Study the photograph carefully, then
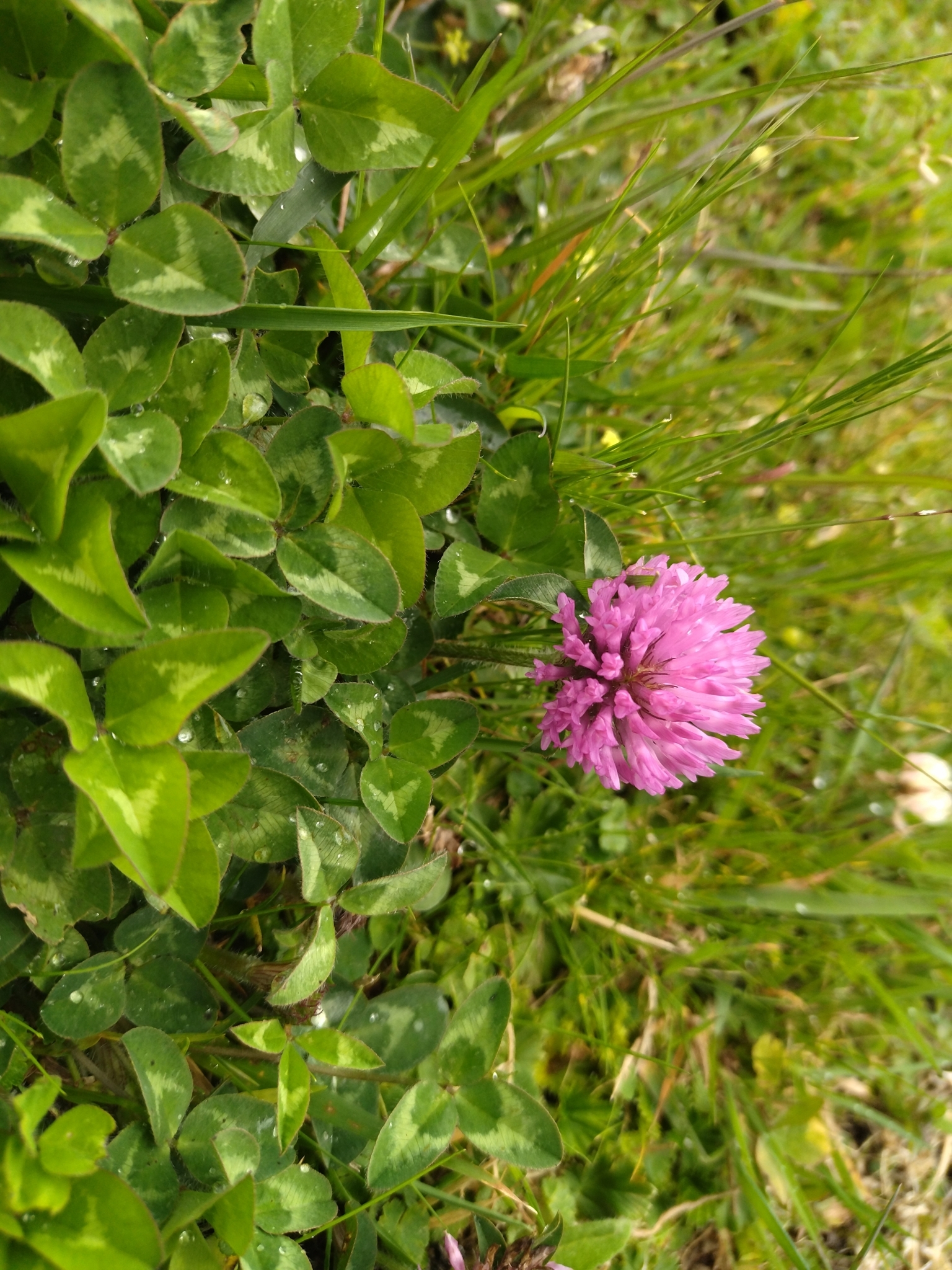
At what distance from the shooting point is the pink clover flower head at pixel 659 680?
1161 mm

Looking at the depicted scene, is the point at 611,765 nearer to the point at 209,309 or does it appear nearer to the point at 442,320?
the point at 442,320

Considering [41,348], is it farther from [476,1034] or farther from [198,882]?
[476,1034]

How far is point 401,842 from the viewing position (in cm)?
120

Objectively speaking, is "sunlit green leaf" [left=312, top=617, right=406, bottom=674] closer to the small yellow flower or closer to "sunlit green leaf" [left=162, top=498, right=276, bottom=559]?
"sunlit green leaf" [left=162, top=498, right=276, bottom=559]

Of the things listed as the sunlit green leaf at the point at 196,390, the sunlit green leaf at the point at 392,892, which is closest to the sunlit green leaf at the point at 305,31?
the sunlit green leaf at the point at 196,390

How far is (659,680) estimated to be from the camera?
1.19m

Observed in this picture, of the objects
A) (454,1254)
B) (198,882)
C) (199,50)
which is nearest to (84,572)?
(198,882)

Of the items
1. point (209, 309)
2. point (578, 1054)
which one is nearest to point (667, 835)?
point (578, 1054)

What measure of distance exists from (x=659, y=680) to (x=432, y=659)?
42 cm

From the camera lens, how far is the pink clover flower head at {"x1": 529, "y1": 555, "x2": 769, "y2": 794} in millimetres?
1161

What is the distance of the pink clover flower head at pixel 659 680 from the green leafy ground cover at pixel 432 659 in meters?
0.13

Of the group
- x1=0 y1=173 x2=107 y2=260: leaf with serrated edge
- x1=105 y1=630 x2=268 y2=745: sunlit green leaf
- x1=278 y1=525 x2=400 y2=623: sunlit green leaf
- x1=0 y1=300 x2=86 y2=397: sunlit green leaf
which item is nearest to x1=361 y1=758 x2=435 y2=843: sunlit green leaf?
x1=278 y1=525 x2=400 y2=623: sunlit green leaf

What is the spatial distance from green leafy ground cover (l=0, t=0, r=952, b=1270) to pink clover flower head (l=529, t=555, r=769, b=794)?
0.13 m

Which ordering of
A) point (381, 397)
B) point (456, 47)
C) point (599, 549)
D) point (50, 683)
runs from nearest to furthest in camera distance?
point (50, 683), point (381, 397), point (599, 549), point (456, 47)
